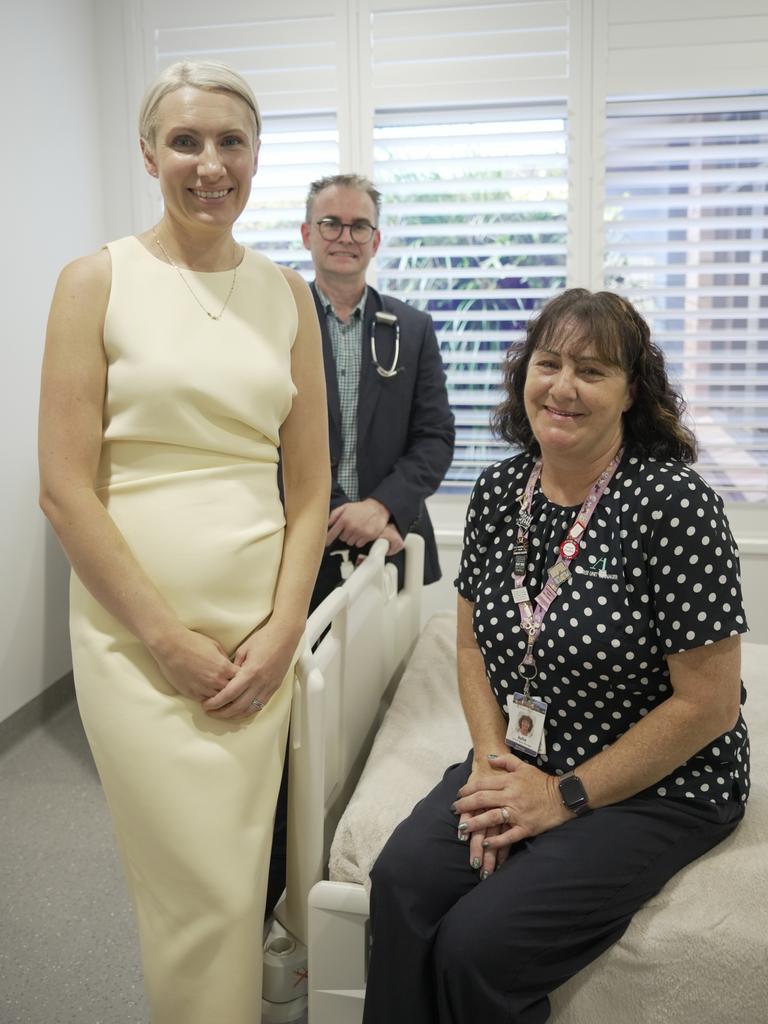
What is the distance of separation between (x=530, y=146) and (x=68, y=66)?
1.81 m

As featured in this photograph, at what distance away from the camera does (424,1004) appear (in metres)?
1.46

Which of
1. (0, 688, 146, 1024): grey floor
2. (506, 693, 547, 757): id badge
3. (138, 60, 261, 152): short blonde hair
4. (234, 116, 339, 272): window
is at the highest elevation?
(234, 116, 339, 272): window

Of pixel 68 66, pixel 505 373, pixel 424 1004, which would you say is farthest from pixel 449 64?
pixel 424 1004

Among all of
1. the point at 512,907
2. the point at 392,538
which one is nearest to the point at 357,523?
the point at 392,538

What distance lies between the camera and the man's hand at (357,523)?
2395mm

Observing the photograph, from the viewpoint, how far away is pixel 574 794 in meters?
Answer: 1.56

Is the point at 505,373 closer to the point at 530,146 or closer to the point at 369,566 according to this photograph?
the point at 369,566

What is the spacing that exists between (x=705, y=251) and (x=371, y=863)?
9.21 feet

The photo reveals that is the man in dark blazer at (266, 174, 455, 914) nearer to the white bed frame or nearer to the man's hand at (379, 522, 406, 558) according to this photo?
the man's hand at (379, 522, 406, 558)

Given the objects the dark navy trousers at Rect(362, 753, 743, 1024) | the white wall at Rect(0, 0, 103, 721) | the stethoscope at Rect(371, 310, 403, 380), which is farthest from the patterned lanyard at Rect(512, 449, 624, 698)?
the white wall at Rect(0, 0, 103, 721)

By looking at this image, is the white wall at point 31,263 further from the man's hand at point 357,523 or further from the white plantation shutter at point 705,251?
the white plantation shutter at point 705,251

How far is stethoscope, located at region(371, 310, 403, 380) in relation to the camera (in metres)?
2.52

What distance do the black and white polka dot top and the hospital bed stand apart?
18 cm

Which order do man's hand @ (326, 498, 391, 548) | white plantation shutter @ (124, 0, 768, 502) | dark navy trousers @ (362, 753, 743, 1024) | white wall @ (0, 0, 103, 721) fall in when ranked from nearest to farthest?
dark navy trousers @ (362, 753, 743, 1024), man's hand @ (326, 498, 391, 548), white wall @ (0, 0, 103, 721), white plantation shutter @ (124, 0, 768, 502)
